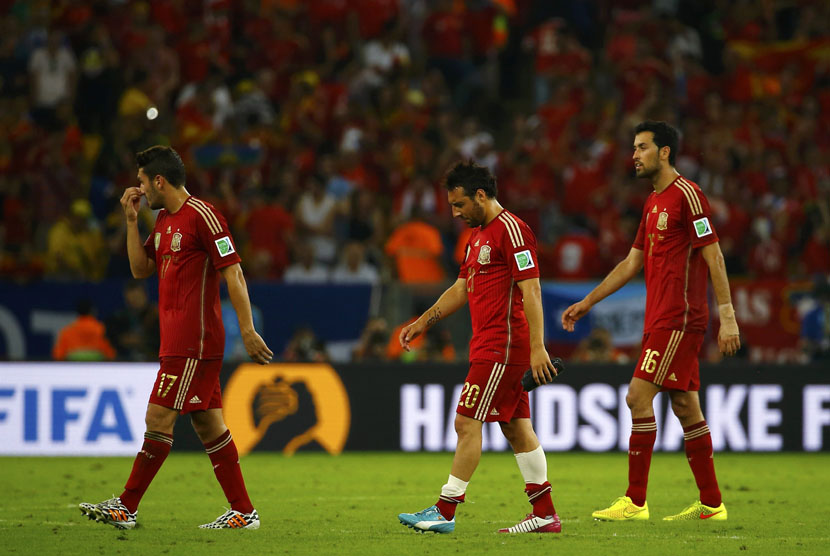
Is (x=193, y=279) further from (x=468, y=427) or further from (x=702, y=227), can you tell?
(x=702, y=227)

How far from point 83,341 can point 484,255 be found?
25.5 feet

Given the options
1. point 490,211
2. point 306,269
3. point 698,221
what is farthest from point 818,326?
point 490,211

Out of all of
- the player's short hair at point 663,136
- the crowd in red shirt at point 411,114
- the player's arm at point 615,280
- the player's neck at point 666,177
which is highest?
the crowd in red shirt at point 411,114

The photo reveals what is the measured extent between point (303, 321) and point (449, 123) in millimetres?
4830

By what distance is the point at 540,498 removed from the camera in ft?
25.5

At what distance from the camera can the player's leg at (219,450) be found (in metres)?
7.77

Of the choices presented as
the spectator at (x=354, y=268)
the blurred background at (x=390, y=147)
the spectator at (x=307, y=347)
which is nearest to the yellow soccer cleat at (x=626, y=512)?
the blurred background at (x=390, y=147)

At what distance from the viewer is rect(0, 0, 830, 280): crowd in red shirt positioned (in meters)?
16.8

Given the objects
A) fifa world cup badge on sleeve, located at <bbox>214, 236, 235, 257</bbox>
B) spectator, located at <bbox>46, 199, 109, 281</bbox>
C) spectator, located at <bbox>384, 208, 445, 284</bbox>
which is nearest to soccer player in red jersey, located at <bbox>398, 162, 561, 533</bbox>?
fifa world cup badge on sleeve, located at <bbox>214, 236, 235, 257</bbox>

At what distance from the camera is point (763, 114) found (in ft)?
63.2

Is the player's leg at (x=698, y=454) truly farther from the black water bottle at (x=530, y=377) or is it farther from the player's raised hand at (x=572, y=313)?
the black water bottle at (x=530, y=377)

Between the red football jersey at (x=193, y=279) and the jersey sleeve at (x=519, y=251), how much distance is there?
1.58m

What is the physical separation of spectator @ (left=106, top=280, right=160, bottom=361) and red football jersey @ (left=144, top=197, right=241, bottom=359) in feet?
23.1

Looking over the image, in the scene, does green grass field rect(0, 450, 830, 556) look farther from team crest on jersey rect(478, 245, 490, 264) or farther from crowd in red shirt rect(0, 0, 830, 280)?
crowd in red shirt rect(0, 0, 830, 280)
